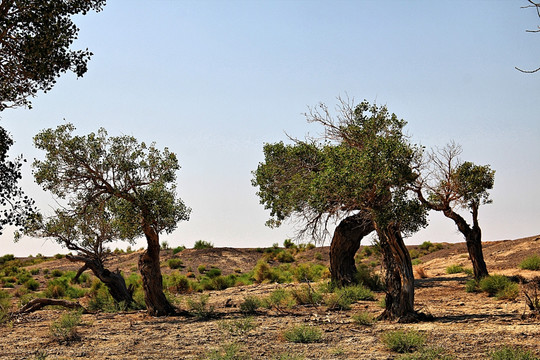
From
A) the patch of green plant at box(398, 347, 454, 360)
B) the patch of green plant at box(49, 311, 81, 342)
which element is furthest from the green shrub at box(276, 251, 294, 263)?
the patch of green plant at box(398, 347, 454, 360)

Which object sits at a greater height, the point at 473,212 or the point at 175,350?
the point at 473,212

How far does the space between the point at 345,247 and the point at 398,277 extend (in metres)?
7.89

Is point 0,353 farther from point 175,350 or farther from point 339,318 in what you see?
point 339,318

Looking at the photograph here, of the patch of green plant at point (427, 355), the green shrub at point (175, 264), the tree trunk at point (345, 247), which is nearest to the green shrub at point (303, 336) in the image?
the patch of green plant at point (427, 355)

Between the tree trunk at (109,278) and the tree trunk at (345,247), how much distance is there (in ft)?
29.3

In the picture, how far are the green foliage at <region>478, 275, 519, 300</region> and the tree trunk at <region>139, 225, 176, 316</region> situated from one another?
39.8 feet

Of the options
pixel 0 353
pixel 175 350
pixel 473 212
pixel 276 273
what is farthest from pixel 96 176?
pixel 276 273

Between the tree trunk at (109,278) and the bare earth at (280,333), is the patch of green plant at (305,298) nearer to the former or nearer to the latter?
the bare earth at (280,333)

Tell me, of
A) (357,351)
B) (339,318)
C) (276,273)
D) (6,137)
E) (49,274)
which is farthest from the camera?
(49,274)

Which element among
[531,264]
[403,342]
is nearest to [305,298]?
[403,342]

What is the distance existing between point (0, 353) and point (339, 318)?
9788 millimetres

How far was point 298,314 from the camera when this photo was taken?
18.6 m

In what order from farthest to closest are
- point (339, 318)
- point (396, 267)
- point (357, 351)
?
point (339, 318) < point (396, 267) < point (357, 351)

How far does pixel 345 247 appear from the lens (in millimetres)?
23672
